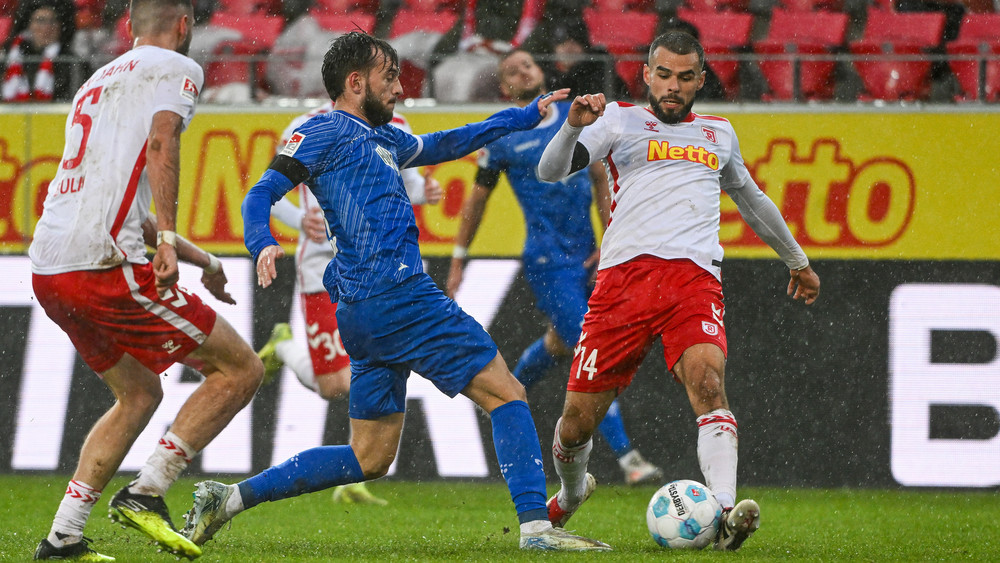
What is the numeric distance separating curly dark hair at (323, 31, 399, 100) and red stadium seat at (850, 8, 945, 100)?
13.6ft

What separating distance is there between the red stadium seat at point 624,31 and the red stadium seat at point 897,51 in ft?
5.17

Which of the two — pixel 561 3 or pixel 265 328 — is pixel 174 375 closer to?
pixel 265 328

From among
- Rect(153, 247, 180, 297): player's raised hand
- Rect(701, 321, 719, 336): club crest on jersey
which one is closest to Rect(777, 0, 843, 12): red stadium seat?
Rect(701, 321, 719, 336): club crest on jersey

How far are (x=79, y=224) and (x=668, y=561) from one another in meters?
2.53

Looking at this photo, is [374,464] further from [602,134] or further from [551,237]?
[551,237]

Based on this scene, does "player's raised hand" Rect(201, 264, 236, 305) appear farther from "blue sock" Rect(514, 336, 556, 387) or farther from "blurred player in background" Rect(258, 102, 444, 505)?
"blue sock" Rect(514, 336, 556, 387)

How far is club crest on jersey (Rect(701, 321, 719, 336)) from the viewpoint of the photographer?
475 centimetres

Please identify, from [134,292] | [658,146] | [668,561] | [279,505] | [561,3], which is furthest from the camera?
[561,3]

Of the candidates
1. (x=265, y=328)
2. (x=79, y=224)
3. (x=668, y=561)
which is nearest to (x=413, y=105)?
(x=265, y=328)

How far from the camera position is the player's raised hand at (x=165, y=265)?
4.29 meters

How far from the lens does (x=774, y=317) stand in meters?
7.73

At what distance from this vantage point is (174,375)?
7.98 metres

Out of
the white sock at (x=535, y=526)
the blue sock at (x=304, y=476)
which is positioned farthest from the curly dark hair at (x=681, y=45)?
the blue sock at (x=304, y=476)

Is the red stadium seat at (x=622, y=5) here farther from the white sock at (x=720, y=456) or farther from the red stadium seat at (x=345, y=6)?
A: the white sock at (x=720, y=456)
